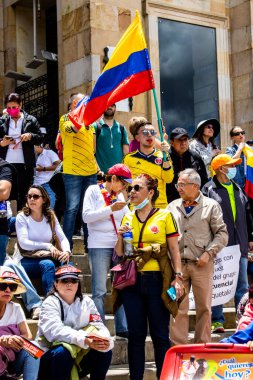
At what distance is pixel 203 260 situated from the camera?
7.81m

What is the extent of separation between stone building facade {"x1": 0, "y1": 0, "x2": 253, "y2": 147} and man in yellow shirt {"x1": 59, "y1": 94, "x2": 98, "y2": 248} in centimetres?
312

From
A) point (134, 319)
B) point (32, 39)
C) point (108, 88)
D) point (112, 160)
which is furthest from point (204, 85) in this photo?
point (134, 319)

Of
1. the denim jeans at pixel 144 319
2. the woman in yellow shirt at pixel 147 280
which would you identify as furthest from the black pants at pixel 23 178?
the denim jeans at pixel 144 319

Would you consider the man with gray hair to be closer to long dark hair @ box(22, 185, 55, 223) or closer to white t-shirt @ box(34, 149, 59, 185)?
long dark hair @ box(22, 185, 55, 223)

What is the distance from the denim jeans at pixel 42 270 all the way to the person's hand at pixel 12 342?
148 cm

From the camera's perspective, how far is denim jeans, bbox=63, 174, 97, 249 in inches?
370

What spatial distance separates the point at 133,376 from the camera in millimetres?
6832

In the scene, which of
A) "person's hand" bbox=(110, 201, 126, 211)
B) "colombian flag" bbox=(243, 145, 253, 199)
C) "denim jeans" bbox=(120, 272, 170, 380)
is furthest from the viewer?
"colombian flag" bbox=(243, 145, 253, 199)

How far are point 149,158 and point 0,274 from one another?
2.85m

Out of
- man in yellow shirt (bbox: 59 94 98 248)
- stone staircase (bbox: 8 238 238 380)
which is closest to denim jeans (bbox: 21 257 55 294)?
stone staircase (bbox: 8 238 238 380)

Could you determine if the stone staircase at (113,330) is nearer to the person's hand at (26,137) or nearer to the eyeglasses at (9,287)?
the eyeglasses at (9,287)

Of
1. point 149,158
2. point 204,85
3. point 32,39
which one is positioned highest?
point 32,39

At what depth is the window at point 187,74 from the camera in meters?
14.0

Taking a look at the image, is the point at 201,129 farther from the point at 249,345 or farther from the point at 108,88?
the point at 249,345
